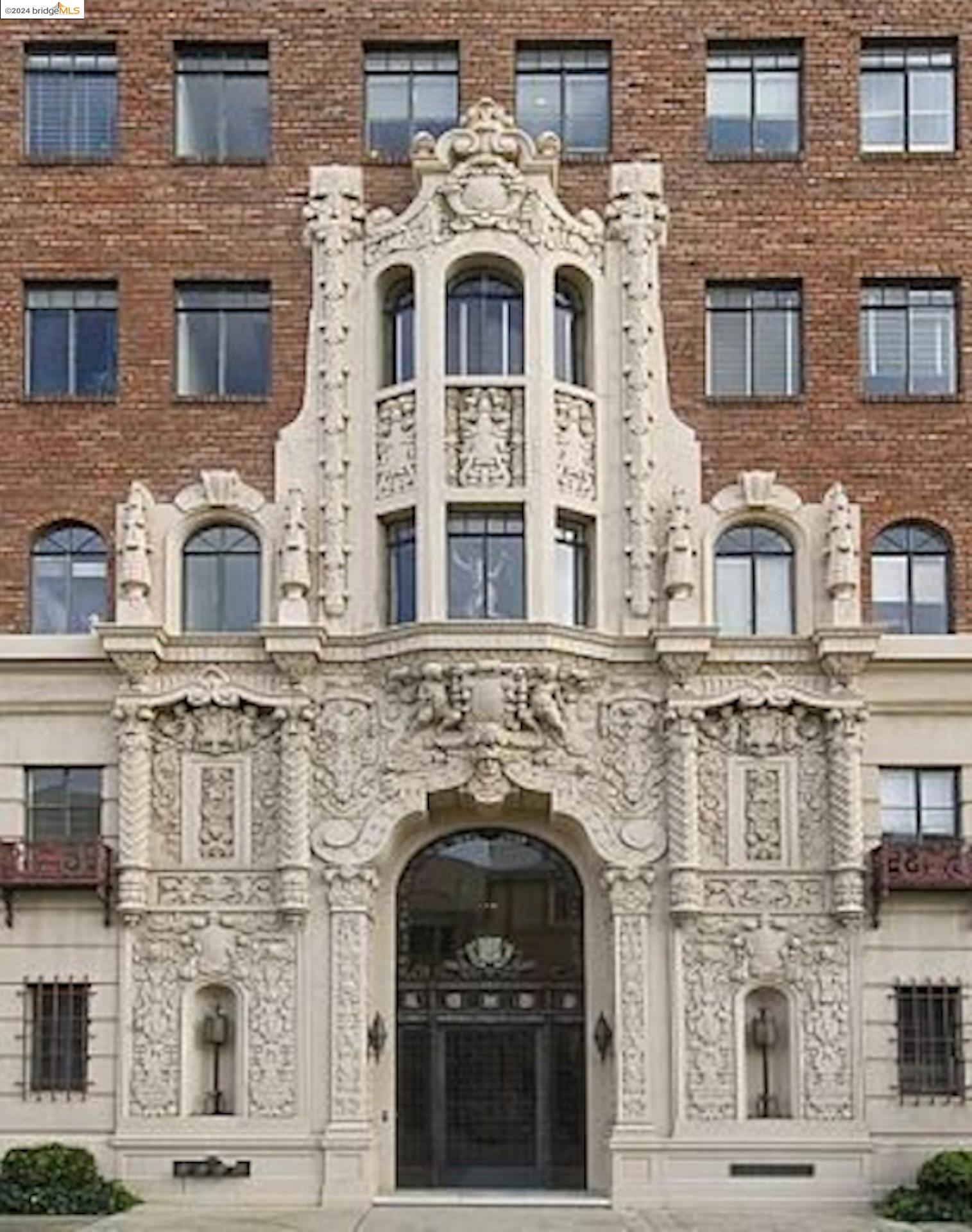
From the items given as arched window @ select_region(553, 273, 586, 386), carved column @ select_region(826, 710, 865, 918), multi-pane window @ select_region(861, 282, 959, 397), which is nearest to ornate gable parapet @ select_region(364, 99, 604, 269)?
arched window @ select_region(553, 273, 586, 386)

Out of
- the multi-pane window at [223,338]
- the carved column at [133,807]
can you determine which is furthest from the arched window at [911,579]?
the carved column at [133,807]

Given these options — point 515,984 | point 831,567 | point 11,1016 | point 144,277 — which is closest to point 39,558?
point 144,277

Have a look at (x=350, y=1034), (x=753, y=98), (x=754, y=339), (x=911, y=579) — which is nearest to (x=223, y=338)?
(x=754, y=339)

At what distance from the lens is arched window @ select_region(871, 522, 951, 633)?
113 feet

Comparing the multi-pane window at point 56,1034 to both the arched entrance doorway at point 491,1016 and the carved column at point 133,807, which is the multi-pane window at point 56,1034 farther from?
the arched entrance doorway at point 491,1016

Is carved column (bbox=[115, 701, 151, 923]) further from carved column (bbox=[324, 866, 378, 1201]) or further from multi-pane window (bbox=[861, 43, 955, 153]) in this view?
multi-pane window (bbox=[861, 43, 955, 153])

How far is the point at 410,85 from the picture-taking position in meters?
36.0

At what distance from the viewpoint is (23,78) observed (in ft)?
118

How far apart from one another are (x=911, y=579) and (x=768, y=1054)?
705 centimetres

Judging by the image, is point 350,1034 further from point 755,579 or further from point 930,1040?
point 755,579

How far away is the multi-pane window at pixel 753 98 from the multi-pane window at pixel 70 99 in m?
8.95

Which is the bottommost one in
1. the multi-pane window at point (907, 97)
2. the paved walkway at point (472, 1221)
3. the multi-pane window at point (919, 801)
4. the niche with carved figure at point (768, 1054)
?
the paved walkway at point (472, 1221)

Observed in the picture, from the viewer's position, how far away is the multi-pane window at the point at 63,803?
3394cm

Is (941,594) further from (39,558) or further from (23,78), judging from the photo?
(23,78)
